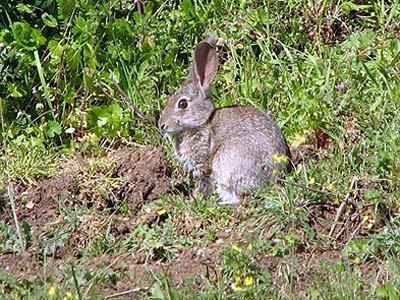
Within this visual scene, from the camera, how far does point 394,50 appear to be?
706cm

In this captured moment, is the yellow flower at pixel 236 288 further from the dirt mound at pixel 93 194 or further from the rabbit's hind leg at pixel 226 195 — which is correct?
the rabbit's hind leg at pixel 226 195

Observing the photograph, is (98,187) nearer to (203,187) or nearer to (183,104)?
(203,187)

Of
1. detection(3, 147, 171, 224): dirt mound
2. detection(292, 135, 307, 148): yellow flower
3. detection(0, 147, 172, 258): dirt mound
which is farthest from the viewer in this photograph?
detection(292, 135, 307, 148): yellow flower

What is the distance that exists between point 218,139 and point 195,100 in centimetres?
31

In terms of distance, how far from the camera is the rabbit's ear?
21.5 ft

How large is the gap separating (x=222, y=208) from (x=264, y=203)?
0.28m

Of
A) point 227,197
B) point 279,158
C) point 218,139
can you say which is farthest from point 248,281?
point 218,139

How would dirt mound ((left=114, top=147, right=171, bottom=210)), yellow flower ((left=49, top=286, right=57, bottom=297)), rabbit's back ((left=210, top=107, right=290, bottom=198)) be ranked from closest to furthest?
1. yellow flower ((left=49, top=286, right=57, bottom=297))
2. rabbit's back ((left=210, top=107, right=290, bottom=198))
3. dirt mound ((left=114, top=147, right=171, bottom=210))

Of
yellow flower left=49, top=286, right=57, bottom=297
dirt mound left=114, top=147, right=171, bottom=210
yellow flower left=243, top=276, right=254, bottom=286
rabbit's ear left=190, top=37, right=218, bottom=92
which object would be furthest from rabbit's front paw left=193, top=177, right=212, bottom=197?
yellow flower left=49, top=286, right=57, bottom=297

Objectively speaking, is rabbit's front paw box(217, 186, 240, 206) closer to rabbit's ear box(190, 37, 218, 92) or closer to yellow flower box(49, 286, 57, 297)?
rabbit's ear box(190, 37, 218, 92)

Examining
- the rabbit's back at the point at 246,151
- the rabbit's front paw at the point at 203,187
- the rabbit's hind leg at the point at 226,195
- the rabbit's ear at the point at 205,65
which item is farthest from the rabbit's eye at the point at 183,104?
the rabbit's hind leg at the point at 226,195

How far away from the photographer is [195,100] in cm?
659

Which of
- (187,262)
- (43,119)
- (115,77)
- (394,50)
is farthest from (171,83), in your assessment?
(187,262)

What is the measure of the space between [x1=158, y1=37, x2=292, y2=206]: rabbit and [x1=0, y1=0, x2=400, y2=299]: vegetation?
135 millimetres
